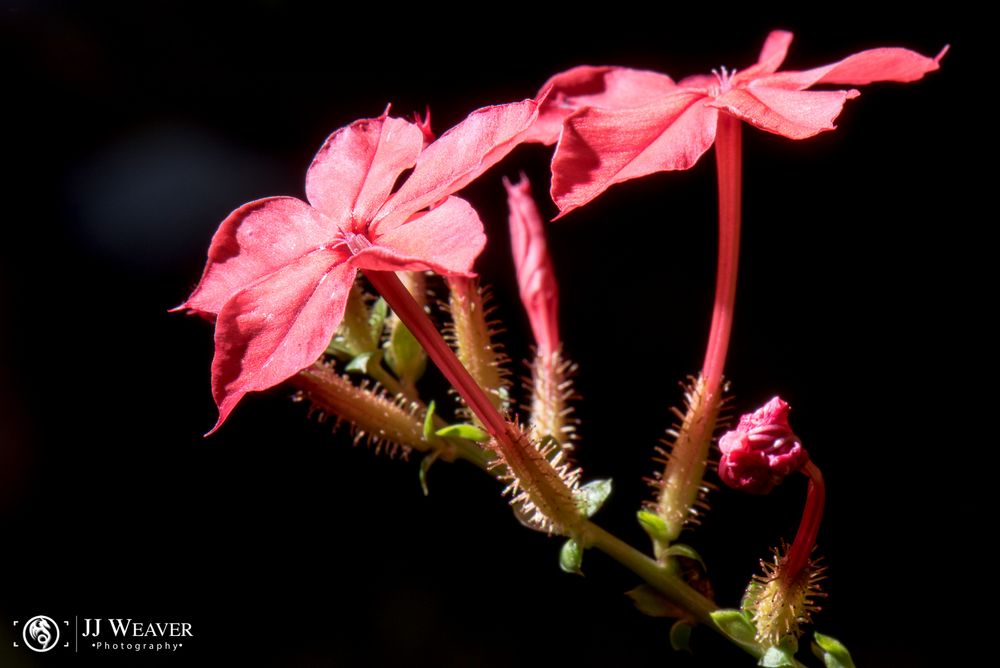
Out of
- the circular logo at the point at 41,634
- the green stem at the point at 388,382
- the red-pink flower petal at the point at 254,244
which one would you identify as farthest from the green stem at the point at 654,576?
the circular logo at the point at 41,634

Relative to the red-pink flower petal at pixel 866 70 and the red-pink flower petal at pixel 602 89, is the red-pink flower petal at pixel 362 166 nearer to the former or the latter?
the red-pink flower petal at pixel 602 89

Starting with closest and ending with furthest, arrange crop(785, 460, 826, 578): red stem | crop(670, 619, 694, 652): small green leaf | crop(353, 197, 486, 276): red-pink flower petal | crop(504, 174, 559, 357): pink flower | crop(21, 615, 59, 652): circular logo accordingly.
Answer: crop(353, 197, 486, 276): red-pink flower petal → crop(785, 460, 826, 578): red stem → crop(670, 619, 694, 652): small green leaf → crop(504, 174, 559, 357): pink flower → crop(21, 615, 59, 652): circular logo

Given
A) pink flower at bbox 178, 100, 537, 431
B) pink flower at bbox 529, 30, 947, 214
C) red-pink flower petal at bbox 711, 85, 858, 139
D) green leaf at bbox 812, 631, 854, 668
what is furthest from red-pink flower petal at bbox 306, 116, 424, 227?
green leaf at bbox 812, 631, 854, 668

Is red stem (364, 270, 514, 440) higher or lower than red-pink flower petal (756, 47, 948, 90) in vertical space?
lower

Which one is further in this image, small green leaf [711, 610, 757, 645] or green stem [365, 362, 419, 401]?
green stem [365, 362, 419, 401]

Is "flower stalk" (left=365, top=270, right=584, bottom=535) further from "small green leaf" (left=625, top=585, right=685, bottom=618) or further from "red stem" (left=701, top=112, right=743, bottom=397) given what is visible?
"red stem" (left=701, top=112, right=743, bottom=397)

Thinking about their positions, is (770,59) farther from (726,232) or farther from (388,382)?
(388,382)

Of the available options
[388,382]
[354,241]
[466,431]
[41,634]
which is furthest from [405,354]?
[41,634]
